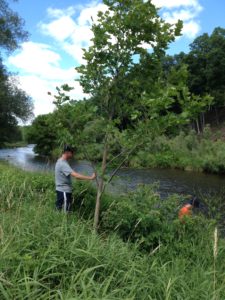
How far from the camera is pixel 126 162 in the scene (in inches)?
258

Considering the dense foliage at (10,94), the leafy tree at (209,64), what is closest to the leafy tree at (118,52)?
the dense foliage at (10,94)

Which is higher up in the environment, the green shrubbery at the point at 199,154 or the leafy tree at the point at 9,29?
the leafy tree at the point at 9,29

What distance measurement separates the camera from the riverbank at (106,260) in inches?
134

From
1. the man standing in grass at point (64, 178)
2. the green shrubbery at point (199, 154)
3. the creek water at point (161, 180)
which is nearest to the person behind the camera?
the man standing in grass at point (64, 178)

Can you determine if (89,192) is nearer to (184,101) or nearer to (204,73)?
(184,101)

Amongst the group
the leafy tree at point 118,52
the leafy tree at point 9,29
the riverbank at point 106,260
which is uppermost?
the leafy tree at point 9,29

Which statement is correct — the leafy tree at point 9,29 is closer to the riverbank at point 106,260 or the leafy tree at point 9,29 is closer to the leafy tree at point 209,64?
the riverbank at point 106,260

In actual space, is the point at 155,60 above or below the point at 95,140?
above

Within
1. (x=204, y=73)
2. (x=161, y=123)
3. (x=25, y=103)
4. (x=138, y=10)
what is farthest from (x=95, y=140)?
(x=204, y=73)

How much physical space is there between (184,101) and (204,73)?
6087 cm

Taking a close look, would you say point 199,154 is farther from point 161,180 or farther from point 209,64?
point 209,64

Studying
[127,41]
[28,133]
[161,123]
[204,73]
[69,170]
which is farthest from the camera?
[28,133]

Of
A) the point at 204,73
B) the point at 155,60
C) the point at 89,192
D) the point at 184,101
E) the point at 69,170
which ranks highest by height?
the point at 204,73

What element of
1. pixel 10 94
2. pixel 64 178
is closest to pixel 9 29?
pixel 10 94
